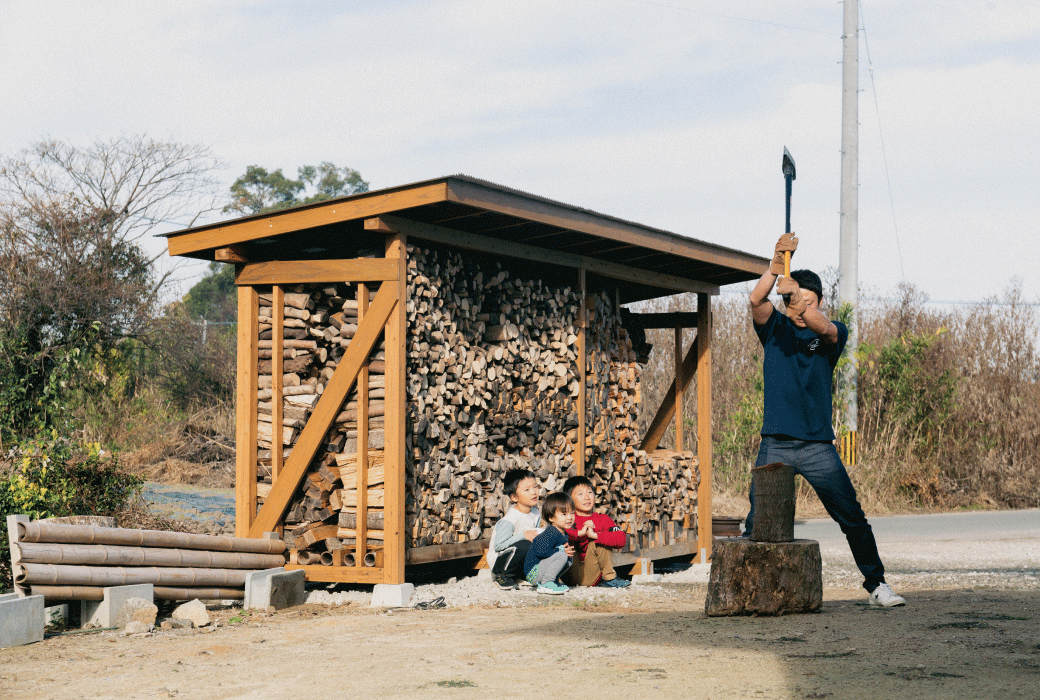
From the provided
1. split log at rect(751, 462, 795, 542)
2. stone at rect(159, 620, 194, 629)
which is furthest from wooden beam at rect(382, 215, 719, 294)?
split log at rect(751, 462, 795, 542)

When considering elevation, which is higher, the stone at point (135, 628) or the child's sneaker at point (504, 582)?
the child's sneaker at point (504, 582)

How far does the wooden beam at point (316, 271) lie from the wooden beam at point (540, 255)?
353 mm

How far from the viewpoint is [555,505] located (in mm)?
8992

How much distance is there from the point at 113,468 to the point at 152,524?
67cm

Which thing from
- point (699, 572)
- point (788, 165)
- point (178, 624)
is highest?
point (788, 165)

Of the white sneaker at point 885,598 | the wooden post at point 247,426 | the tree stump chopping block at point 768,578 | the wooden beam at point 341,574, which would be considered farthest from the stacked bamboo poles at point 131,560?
the white sneaker at point 885,598

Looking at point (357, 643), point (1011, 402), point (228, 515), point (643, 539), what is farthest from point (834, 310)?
point (357, 643)

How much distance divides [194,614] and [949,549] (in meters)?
9.34

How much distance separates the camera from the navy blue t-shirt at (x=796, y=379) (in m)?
6.57

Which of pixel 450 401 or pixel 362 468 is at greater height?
pixel 450 401

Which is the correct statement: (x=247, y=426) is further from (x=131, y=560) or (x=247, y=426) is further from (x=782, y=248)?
(x=782, y=248)

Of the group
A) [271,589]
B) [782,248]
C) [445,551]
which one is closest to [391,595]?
[445,551]

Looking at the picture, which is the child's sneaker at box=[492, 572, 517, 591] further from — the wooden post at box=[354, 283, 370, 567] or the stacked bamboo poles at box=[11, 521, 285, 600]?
the stacked bamboo poles at box=[11, 521, 285, 600]

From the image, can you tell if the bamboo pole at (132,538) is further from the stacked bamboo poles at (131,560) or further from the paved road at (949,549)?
the paved road at (949,549)
